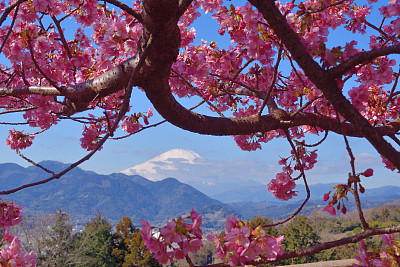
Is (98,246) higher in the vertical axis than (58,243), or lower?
lower

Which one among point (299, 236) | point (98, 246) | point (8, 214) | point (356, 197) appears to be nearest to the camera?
point (356, 197)

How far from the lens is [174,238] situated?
117cm

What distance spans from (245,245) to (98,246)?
14089 millimetres

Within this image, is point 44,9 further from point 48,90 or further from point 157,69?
point 157,69

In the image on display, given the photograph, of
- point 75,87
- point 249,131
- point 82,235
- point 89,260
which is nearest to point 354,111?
point 249,131

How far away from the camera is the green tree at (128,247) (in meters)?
11.9

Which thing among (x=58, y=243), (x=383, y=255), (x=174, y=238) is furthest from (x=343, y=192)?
(x=58, y=243)

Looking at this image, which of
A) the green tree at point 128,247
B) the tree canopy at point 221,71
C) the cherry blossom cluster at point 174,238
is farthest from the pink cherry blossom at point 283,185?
the green tree at point 128,247

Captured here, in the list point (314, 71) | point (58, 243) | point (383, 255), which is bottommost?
point (58, 243)

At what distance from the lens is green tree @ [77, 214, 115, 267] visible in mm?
13234

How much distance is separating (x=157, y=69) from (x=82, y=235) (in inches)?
628

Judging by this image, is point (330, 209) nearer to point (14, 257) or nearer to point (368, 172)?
point (368, 172)

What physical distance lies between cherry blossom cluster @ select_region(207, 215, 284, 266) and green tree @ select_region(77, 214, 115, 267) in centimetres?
1342

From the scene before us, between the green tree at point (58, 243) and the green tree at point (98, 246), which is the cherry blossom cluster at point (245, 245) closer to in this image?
the green tree at point (98, 246)
